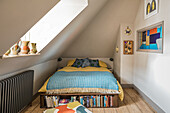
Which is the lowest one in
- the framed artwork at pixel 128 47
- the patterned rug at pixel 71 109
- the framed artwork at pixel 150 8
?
the patterned rug at pixel 71 109

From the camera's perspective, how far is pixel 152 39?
9.53 ft

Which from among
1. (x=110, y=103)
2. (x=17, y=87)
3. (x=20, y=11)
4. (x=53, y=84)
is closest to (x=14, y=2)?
(x=20, y=11)

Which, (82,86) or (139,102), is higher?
(82,86)

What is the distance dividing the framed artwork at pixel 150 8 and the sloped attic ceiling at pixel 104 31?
521mm

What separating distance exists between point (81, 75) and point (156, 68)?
5.34ft

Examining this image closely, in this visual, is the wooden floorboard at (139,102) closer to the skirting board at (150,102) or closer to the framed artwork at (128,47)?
the skirting board at (150,102)

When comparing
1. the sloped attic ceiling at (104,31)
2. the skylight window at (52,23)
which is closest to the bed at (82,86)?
the skylight window at (52,23)

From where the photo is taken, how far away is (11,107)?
1.93 m

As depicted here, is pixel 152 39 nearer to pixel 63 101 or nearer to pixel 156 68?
pixel 156 68

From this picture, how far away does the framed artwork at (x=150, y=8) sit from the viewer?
2.55 meters

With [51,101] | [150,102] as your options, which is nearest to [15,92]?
[51,101]

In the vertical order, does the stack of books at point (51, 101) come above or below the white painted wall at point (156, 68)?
below

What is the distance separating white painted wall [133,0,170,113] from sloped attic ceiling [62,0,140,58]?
0.39 metres

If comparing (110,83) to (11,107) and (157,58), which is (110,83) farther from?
(11,107)
